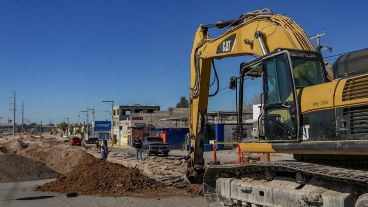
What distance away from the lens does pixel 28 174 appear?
2412cm

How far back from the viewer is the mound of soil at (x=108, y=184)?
656 inches

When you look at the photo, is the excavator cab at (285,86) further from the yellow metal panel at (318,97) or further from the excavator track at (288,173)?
the excavator track at (288,173)

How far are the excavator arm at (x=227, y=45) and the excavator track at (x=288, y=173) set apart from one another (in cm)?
275

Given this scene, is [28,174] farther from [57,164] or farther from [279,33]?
[279,33]

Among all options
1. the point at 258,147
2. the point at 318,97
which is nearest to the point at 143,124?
the point at 258,147

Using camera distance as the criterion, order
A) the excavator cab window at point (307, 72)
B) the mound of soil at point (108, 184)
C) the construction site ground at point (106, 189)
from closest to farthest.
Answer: the excavator cab window at point (307, 72)
the construction site ground at point (106, 189)
the mound of soil at point (108, 184)

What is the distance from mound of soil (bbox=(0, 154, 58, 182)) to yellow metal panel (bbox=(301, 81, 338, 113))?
17.4 meters

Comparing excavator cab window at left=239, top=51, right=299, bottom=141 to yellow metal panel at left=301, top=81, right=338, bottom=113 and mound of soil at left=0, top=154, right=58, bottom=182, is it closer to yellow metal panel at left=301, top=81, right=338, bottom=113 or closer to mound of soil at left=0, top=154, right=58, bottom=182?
yellow metal panel at left=301, top=81, right=338, bottom=113

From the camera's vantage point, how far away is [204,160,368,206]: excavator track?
24.0 ft

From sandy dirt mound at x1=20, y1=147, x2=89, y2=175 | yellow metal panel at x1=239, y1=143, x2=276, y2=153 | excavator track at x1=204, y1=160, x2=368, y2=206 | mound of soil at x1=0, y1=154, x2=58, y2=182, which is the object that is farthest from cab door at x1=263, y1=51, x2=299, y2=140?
sandy dirt mound at x1=20, y1=147, x2=89, y2=175

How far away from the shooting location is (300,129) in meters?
8.59

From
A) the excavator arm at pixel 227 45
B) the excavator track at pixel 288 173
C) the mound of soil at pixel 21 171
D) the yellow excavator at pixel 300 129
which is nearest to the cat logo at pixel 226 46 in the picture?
the excavator arm at pixel 227 45

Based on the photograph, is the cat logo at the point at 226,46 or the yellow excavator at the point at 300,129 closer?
the yellow excavator at the point at 300,129

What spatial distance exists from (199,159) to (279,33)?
6437 mm
